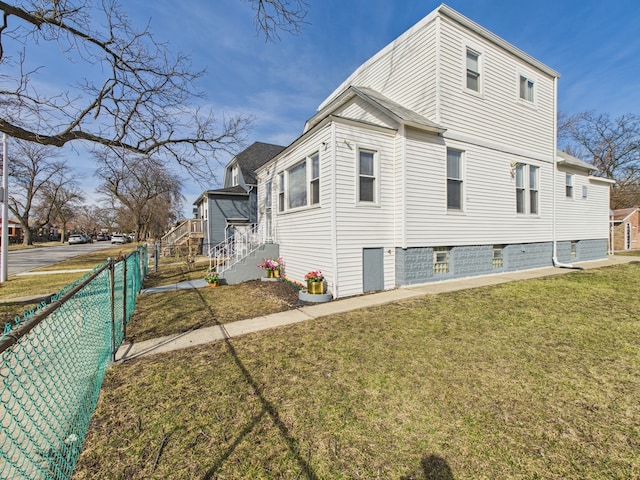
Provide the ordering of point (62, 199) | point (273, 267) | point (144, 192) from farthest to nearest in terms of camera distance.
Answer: point (62, 199), point (144, 192), point (273, 267)

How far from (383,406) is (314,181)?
6.36 m

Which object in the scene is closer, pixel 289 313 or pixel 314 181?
pixel 289 313

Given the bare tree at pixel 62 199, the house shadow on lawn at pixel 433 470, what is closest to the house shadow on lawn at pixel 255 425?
the house shadow on lawn at pixel 433 470

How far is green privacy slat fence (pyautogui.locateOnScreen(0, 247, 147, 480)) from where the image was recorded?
179cm

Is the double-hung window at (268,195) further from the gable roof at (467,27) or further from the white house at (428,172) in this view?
the gable roof at (467,27)

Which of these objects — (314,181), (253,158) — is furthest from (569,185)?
(253,158)

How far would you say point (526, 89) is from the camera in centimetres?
1096

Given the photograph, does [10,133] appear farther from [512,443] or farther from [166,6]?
[512,443]

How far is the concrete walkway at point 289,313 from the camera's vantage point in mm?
4371

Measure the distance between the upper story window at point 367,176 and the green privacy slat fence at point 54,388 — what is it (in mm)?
5773

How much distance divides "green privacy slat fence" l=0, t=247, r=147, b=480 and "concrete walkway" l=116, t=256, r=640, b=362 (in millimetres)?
527

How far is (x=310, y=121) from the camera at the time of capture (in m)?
12.2

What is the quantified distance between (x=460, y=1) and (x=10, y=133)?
13.4m

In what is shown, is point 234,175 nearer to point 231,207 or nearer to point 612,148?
point 231,207
